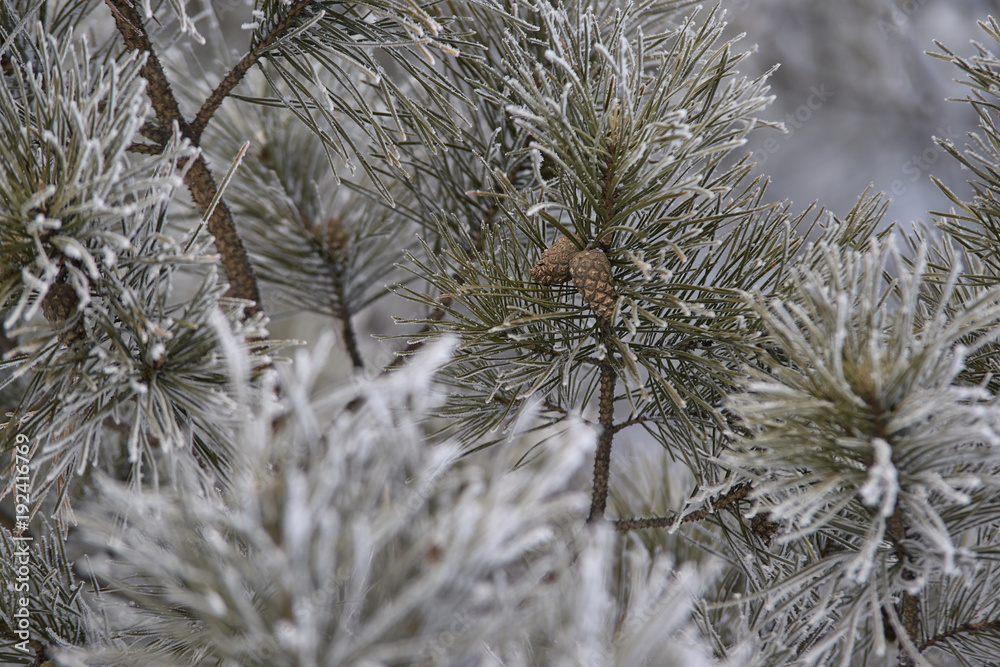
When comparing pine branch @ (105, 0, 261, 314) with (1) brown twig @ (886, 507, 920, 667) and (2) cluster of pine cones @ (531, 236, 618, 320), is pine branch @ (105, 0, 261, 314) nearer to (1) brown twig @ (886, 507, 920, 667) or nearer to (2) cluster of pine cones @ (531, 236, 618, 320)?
(2) cluster of pine cones @ (531, 236, 618, 320)

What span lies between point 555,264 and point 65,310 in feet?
0.67

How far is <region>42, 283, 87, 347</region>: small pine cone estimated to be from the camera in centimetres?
28

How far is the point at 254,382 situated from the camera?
1.01 feet

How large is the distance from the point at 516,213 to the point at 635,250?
0.07 meters

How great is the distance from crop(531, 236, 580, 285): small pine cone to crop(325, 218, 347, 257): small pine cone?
0.78 feet

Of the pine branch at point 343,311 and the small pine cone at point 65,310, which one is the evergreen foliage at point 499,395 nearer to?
the small pine cone at point 65,310

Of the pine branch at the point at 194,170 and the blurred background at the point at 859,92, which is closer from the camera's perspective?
the pine branch at the point at 194,170

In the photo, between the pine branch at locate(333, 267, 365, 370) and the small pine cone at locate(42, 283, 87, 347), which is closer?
the small pine cone at locate(42, 283, 87, 347)

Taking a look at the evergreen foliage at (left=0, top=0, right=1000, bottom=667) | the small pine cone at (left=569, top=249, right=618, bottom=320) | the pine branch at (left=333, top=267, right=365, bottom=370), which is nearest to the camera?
the evergreen foliage at (left=0, top=0, right=1000, bottom=667)

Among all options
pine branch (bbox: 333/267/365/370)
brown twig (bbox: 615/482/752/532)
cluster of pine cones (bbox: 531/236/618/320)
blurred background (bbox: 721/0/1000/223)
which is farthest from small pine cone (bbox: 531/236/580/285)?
blurred background (bbox: 721/0/1000/223)

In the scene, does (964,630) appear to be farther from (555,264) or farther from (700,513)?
(555,264)

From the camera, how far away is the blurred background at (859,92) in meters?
1.09

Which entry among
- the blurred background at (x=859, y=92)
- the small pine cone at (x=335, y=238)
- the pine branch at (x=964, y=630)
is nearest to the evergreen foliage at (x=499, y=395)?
the pine branch at (x=964, y=630)

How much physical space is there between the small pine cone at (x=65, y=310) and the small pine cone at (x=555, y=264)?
194 mm
